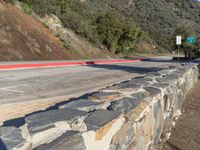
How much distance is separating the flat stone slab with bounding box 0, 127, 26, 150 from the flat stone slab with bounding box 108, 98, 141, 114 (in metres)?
1.53

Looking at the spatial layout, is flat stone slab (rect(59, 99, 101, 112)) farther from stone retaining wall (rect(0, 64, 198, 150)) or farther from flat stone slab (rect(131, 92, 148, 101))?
flat stone slab (rect(131, 92, 148, 101))

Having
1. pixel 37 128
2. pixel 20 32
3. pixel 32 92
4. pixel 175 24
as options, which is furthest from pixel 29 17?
pixel 175 24

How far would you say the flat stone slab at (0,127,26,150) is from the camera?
2.93 metres

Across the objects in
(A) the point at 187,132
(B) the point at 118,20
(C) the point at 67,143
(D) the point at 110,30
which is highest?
(B) the point at 118,20

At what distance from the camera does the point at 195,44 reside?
178 feet

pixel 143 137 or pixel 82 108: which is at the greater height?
pixel 82 108

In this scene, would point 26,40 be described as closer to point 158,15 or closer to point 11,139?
point 11,139

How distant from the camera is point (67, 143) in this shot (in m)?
3.05

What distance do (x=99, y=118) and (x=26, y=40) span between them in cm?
2507

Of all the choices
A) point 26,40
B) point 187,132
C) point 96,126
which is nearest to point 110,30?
point 26,40

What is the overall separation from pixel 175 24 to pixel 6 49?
8305cm

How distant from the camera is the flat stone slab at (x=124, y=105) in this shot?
443 centimetres

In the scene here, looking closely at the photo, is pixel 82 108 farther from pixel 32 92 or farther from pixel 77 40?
pixel 77 40

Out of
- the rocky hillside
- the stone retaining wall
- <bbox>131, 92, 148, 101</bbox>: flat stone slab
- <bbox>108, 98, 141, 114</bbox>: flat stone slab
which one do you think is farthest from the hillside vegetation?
<bbox>108, 98, 141, 114</bbox>: flat stone slab
